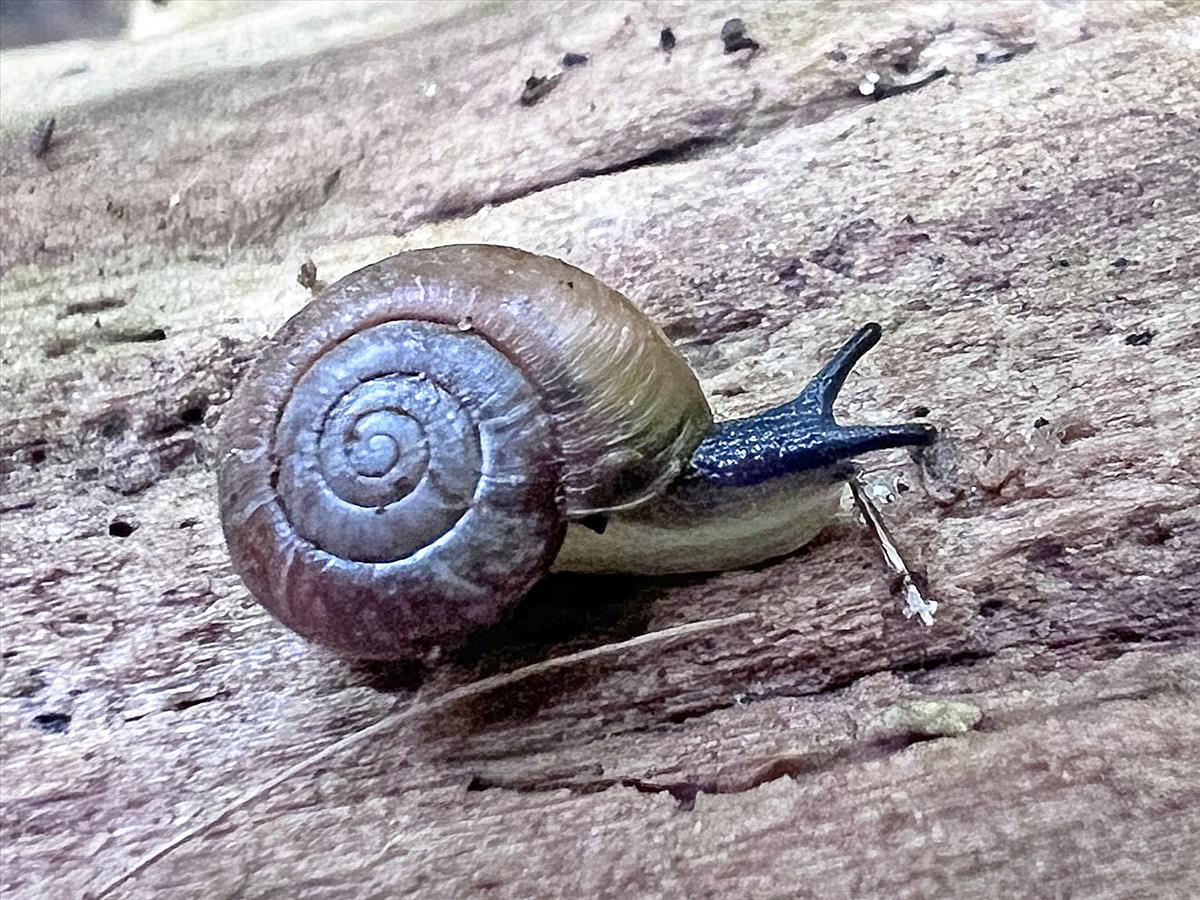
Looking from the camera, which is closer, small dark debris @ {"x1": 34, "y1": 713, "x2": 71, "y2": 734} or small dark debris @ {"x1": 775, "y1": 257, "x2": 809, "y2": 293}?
small dark debris @ {"x1": 34, "y1": 713, "x2": 71, "y2": 734}

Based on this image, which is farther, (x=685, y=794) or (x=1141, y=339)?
(x=1141, y=339)

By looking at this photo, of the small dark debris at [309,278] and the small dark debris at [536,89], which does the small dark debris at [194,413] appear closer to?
the small dark debris at [309,278]

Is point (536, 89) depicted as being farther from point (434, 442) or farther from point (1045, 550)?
point (1045, 550)

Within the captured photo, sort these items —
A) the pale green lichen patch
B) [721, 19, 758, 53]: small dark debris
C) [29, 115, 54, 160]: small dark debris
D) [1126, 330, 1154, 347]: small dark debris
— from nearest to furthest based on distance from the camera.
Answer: the pale green lichen patch, [1126, 330, 1154, 347]: small dark debris, [721, 19, 758, 53]: small dark debris, [29, 115, 54, 160]: small dark debris

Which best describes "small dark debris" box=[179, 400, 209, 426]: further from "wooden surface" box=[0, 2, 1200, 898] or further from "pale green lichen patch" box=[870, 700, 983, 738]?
"pale green lichen patch" box=[870, 700, 983, 738]

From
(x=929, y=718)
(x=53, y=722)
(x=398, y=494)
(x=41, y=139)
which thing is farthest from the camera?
(x=41, y=139)

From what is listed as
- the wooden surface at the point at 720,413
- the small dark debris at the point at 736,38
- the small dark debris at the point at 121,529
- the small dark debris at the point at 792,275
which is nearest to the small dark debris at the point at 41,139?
the wooden surface at the point at 720,413

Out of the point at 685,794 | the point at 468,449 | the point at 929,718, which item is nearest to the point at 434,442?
the point at 468,449

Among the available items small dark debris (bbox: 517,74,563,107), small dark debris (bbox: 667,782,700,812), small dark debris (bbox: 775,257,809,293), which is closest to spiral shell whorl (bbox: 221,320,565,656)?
small dark debris (bbox: 667,782,700,812)

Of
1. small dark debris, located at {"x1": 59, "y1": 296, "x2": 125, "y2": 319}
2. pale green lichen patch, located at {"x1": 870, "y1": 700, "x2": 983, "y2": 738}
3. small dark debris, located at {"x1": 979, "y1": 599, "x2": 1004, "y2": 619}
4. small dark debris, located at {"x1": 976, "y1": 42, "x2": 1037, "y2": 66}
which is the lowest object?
pale green lichen patch, located at {"x1": 870, "y1": 700, "x2": 983, "y2": 738}
